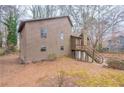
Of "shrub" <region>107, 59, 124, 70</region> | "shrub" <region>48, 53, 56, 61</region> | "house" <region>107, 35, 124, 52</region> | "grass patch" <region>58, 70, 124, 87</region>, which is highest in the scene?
"house" <region>107, 35, 124, 52</region>

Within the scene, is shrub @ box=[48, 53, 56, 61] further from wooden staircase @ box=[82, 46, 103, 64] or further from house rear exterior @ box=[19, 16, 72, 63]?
wooden staircase @ box=[82, 46, 103, 64]

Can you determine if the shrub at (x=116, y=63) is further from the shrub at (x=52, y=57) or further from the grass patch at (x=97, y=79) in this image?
the shrub at (x=52, y=57)

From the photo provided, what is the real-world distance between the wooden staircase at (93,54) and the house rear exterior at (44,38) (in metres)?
0.25

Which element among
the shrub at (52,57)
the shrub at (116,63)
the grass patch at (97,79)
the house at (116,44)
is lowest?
the grass patch at (97,79)

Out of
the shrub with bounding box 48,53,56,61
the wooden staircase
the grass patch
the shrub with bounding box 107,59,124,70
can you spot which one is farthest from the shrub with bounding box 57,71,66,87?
the shrub with bounding box 107,59,124,70

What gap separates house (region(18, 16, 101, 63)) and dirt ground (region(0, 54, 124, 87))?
0.09 meters

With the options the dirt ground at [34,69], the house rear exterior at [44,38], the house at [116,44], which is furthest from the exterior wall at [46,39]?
the house at [116,44]

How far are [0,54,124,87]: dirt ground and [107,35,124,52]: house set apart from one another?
0.29 feet

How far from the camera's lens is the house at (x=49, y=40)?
3131 mm

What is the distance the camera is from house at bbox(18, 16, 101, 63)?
123 inches

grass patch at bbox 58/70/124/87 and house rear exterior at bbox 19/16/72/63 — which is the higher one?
house rear exterior at bbox 19/16/72/63
